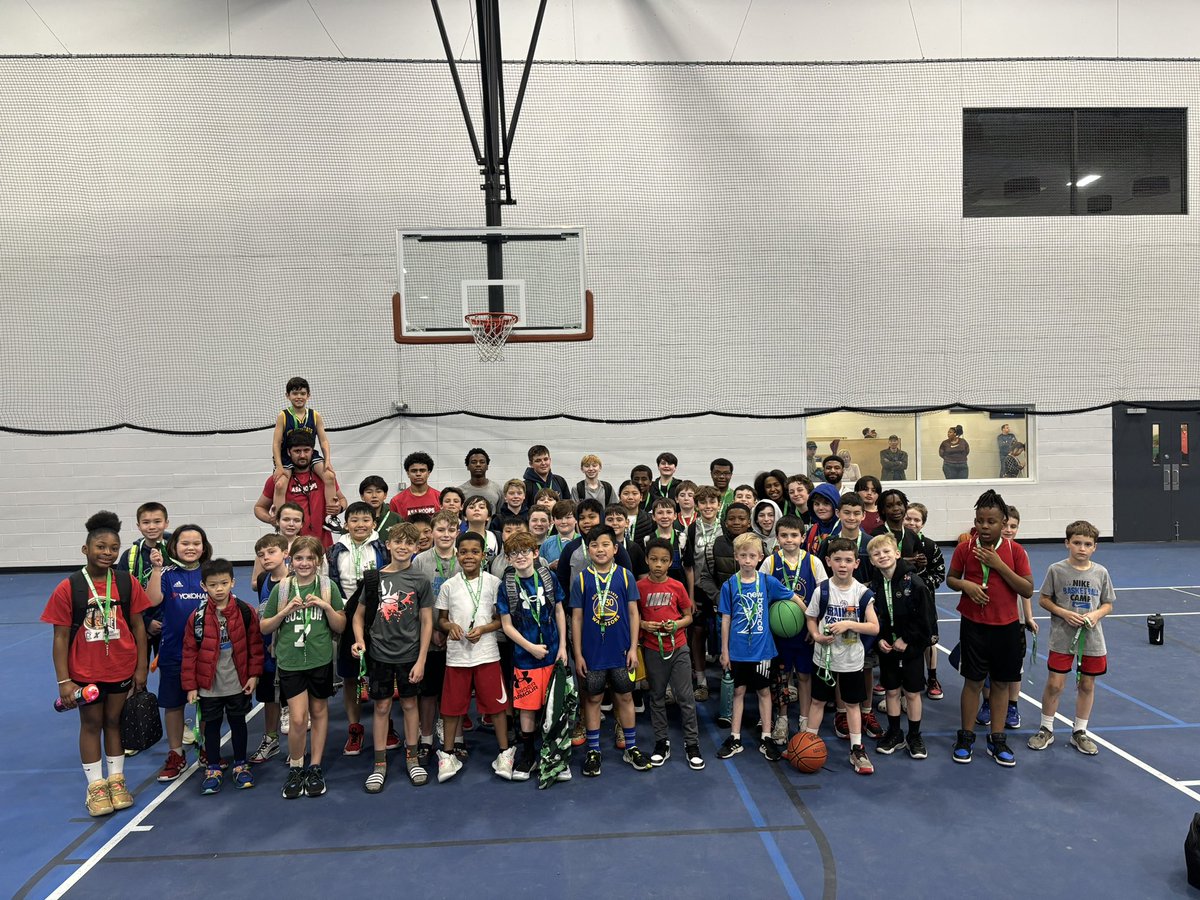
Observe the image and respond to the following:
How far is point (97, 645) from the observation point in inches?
149

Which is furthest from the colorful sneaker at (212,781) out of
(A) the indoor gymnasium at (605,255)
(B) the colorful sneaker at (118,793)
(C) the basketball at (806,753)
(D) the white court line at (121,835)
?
(A) the indoor gymnasium at (605,255)

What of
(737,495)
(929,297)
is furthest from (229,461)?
(929,297)

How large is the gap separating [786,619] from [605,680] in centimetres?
117

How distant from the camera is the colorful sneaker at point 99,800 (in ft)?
12.3

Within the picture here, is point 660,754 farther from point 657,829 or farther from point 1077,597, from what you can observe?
point 1077,597

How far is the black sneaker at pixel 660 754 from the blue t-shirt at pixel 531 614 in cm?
84

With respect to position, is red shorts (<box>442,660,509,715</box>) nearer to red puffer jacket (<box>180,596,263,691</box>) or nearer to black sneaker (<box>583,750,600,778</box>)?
black sneaker (<box>583,750,600,778</box>)

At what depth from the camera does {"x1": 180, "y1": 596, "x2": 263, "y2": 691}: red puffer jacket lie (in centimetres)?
394

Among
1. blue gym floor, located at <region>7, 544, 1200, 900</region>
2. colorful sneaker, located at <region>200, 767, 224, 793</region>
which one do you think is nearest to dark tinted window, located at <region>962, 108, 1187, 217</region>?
blue gym floor, located at <region>7, 544, 1200, 900</region>

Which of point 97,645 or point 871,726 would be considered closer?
point 97,645

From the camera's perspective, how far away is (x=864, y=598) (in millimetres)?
4062

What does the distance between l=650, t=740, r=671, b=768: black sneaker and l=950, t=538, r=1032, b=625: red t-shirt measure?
1.99 m

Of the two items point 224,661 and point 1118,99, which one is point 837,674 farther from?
point 1118,99

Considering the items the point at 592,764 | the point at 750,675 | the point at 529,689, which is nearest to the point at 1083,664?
the point at 750,675
